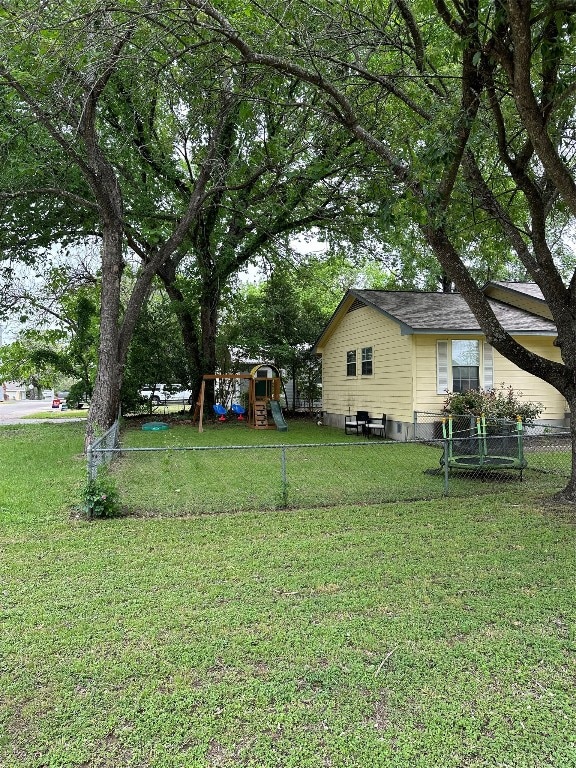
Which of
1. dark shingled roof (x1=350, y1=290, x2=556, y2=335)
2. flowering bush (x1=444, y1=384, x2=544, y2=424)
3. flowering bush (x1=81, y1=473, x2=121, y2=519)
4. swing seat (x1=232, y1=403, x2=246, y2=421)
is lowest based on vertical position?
flowering bush (x1=81, y1=473, x2=121, y2=519)

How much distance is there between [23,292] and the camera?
17.6 meters

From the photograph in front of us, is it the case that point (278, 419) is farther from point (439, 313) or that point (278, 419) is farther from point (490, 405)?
point (490, 405)

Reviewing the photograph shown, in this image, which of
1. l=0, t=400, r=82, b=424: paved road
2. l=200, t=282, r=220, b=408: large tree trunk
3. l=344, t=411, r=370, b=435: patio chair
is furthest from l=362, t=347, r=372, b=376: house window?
l=0, t=400, r=82, b=424: paved road

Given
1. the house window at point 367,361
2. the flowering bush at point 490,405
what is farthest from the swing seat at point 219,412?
the flowering bush at point 490,405

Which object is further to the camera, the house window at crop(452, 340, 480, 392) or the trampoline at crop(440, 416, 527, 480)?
the house window at crop(452, 340, 480, 392)

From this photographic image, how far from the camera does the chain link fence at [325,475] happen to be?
663 centimetres

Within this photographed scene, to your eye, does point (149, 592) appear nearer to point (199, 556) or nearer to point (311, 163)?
Result: point (199, 556)

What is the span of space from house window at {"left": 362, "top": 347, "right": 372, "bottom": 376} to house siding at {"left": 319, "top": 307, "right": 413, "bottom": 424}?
0.14 meters

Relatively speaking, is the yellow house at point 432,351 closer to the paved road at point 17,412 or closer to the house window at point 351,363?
the house window at point 351,363

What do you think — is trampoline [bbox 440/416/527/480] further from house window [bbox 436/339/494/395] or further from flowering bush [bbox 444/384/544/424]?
house window [bbox 436/339/494/395]

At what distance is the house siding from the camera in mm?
13023

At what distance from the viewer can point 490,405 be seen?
11.8m

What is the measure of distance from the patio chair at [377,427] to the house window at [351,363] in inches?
88.4

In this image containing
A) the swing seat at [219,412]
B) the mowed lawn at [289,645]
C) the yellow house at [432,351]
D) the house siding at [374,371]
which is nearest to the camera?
the mowed lawn at [289,645]
